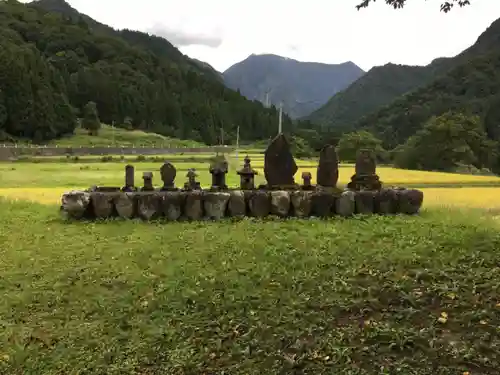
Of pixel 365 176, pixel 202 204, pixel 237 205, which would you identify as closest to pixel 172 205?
pixel 202 204

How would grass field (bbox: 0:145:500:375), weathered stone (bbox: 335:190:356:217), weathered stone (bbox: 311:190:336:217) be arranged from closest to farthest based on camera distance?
grass field (bbox: 0:145:500:375) → weathered stone (bbox: 311:190:336:217) → weathered stone (bbox: 335:190:356:217)

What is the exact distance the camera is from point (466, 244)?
6.75 m

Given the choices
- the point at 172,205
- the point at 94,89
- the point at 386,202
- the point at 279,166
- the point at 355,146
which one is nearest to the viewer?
the point at 172,205

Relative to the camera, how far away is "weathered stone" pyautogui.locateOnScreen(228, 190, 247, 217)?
29.0 feet

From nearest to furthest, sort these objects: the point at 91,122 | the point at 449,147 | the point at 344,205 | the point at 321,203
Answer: the point at 321,203, the point at 344,205, the point at 449,147, the point at 91,122

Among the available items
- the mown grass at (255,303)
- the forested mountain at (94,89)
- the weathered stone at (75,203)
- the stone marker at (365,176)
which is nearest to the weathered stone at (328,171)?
the stone marker at (365,176)

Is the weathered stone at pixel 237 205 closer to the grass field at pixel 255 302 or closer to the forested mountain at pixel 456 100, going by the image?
the grass field at pixel 255 302

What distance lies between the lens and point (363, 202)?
910cm

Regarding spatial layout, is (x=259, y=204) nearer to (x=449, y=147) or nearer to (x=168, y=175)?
(x=168, y=175)

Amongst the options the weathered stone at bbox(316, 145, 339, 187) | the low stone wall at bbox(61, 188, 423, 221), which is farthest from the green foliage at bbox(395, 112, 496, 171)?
the low stone wall at bbox(61, 188, 423, 221)

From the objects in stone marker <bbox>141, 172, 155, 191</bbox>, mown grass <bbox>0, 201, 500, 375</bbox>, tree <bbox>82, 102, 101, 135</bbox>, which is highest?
tree <bbox>82, 102, 101, 135</bbox>

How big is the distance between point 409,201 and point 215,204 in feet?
11.6

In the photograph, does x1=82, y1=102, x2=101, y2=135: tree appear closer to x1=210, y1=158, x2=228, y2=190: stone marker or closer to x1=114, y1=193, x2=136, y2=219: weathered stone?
x1=210, y1=158, x2=228, y2=190: stone marker

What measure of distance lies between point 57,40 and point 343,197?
11008 cm
